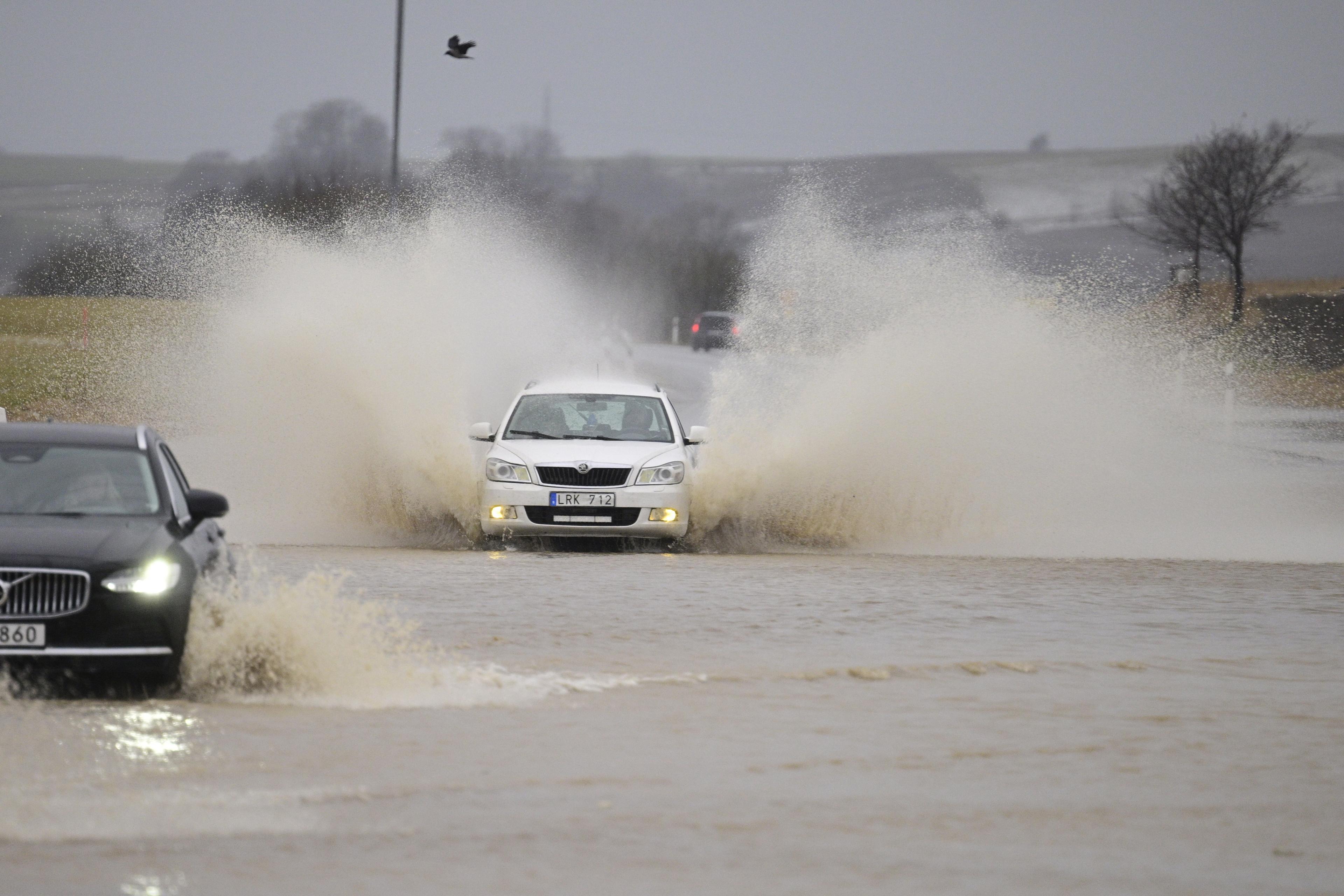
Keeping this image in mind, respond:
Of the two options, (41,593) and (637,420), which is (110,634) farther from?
(637,420)

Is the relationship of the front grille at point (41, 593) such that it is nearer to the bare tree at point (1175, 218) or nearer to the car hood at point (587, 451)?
the car hood at point (587, 451)

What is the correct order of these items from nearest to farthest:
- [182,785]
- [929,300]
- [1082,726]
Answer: [182,785] < [1082,726] < [929,300]

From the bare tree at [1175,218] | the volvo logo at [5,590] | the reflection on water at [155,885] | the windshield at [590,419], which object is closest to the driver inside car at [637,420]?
the windshield at [590,419]

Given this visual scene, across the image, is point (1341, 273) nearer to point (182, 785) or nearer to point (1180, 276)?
point (1180, 276)

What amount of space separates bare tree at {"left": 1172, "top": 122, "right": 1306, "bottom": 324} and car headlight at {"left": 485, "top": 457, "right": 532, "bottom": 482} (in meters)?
58.5

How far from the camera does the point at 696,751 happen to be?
7680 millimetres

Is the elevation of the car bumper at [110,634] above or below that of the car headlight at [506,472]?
below

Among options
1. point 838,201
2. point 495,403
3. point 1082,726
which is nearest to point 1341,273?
point 495,403

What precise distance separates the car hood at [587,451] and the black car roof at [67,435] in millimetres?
5842

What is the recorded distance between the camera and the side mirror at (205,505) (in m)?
9.18

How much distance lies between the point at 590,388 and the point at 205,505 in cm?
791

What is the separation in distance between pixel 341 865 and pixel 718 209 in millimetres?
120207

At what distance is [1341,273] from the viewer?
85.1 m

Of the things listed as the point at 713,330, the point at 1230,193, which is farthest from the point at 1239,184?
the point at 713,330
